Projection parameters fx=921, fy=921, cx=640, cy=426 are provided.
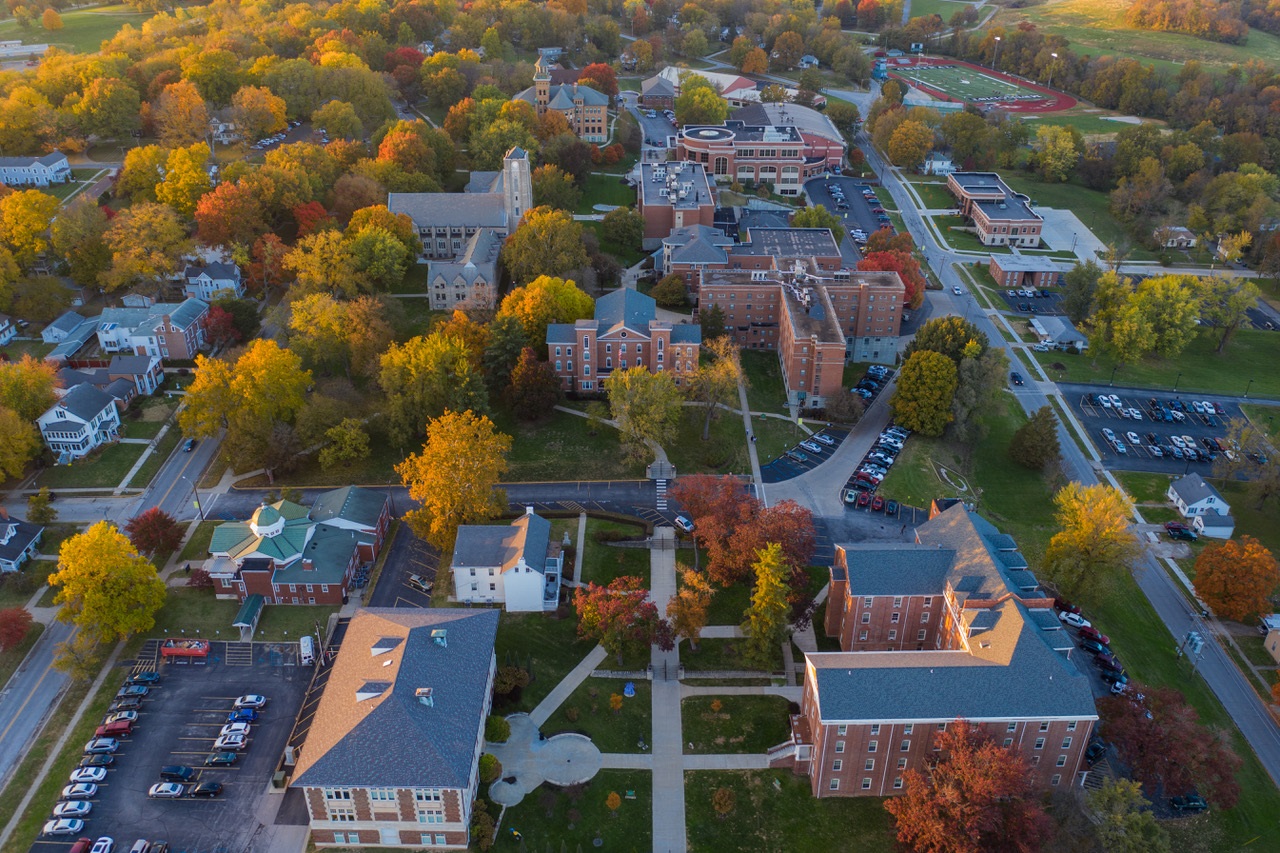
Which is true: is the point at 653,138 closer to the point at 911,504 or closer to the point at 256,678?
the point at 911,504

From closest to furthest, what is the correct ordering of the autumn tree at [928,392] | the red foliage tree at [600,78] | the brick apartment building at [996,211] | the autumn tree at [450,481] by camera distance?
the autumn tree at [450,481] < the autumn tree at [928,392] < the brick apartment building at [996,211] < the red foliage tree at [600,78]

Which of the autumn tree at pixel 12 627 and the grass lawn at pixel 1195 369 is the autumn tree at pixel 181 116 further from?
the grass lawn at pixel 1195 369

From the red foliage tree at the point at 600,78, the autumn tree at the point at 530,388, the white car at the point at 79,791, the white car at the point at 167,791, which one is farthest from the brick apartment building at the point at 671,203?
the white car at the point at 79,791

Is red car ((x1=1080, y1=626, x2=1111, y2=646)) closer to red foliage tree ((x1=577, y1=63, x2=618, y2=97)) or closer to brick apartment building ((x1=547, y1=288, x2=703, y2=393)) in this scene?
brick apartment building ((x1=547, y1=288, x2=703, y2=393))

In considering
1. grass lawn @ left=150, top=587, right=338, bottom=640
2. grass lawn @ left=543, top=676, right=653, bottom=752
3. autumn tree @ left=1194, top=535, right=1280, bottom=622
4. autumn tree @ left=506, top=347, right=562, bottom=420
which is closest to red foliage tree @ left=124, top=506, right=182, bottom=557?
grass lawn @ left=150, top=587, right=338, bottom=640

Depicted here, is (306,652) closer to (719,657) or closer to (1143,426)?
(719,657)

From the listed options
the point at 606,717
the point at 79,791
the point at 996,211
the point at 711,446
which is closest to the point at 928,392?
the point at 711,446
